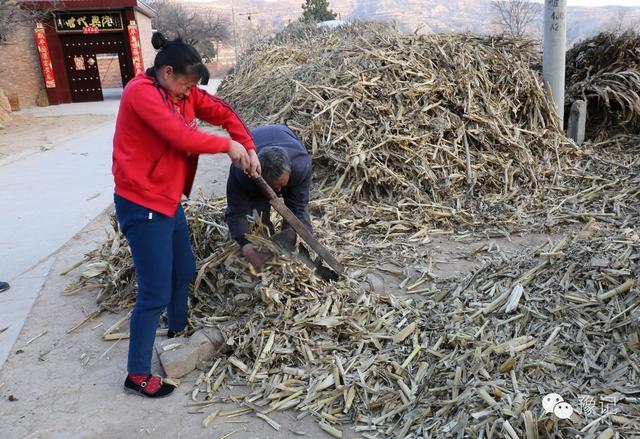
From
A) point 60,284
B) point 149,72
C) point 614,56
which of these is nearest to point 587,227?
point 149,72

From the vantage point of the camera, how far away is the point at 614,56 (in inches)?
301

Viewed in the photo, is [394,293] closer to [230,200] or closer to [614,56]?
[230,200]

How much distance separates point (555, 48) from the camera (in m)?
6.90

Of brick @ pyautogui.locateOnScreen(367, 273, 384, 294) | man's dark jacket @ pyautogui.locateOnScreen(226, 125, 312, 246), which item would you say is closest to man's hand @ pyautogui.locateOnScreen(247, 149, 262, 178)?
man's dark jacket @ pyautogui.locateOnScreen(226, 125, 312, 246)

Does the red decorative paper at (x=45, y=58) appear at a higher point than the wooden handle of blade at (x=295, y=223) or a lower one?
higher

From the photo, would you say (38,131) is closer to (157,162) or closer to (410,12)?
(157,162)

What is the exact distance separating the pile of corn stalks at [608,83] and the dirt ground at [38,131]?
8.79 meters

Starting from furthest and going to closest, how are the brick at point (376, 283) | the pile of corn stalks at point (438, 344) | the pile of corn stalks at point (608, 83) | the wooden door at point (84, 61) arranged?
the wooden door at point (84, 61) < the pile of corn stalks at point (608, 83) < the brick at point (376, 283) < the pile of corn stalks at point (438, 344)

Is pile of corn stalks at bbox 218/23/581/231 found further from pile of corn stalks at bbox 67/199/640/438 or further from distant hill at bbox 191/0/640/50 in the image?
distant hill at bbox 191/0/640/50

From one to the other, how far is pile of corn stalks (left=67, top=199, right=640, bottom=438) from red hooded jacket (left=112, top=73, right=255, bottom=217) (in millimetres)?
780

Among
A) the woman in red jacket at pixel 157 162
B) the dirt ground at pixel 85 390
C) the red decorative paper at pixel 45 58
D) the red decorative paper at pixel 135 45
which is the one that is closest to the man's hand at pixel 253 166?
the woman in red jacket at pixel 157 162

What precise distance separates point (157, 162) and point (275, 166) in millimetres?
668

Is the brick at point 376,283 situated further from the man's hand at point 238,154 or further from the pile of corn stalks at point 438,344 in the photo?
the man's hand at point 238,154

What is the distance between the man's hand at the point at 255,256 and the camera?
3.19 m
